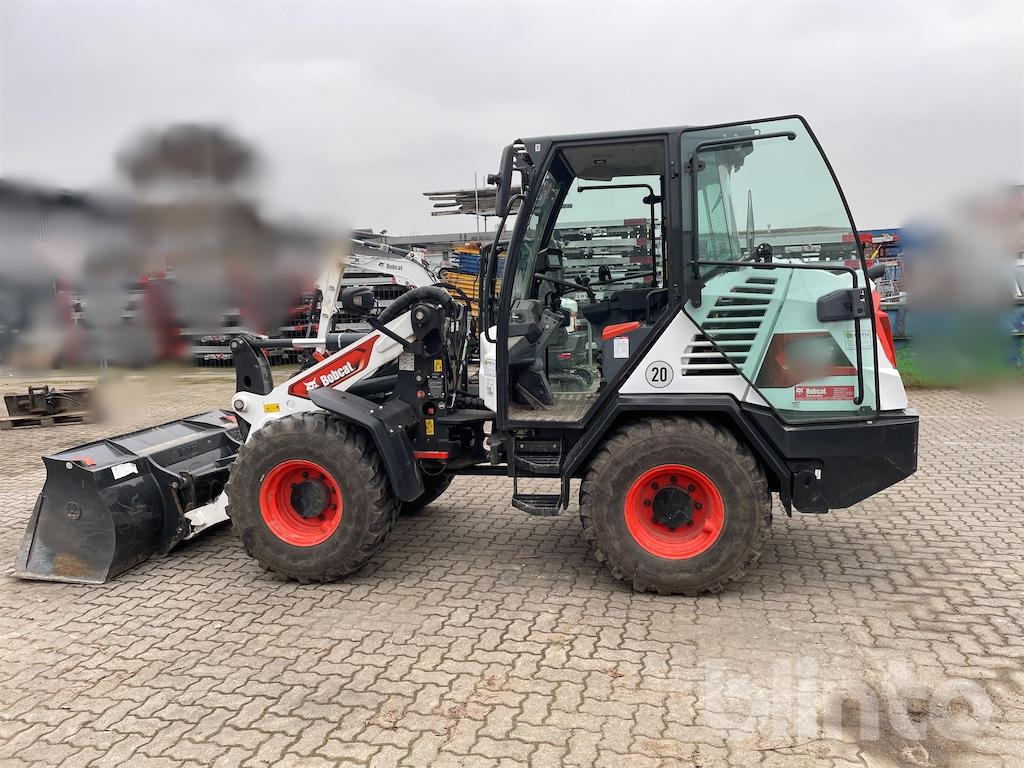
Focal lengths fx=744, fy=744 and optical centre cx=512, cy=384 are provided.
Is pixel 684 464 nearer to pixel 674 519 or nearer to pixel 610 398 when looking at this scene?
pixel 674 519

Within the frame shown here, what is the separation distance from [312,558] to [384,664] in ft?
3.48

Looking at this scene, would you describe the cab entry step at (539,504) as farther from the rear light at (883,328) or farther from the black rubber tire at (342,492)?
the rear light at (883,328)

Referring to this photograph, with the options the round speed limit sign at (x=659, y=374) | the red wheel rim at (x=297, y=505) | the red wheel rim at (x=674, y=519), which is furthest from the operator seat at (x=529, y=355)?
the red wheel rim at (x=297, y=505)

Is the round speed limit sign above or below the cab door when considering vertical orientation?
below

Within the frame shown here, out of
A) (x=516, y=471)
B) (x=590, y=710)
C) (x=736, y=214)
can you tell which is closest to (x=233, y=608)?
(x=516, y=471)

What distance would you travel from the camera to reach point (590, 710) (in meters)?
2.99

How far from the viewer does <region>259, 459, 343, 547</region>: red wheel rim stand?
4.31 m

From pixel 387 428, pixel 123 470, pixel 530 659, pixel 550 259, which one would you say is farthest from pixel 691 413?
pixel 123 470

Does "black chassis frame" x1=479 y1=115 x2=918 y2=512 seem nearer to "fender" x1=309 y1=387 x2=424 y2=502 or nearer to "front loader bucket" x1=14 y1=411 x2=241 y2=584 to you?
"fender" x1=309 y1=387 x2=424 y2=502

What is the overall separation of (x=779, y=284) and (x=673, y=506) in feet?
4.21

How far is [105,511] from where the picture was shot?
14.2 ft

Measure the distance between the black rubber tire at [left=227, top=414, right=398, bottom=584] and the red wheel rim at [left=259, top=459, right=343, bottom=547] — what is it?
4 centimetres

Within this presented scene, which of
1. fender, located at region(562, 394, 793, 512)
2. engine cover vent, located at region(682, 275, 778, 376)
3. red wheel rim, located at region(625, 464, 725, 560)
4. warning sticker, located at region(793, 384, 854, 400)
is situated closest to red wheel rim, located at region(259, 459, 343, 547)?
fender, located at region(562, 394, 793, 512)

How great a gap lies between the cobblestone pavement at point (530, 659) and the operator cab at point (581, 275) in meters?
1.20
